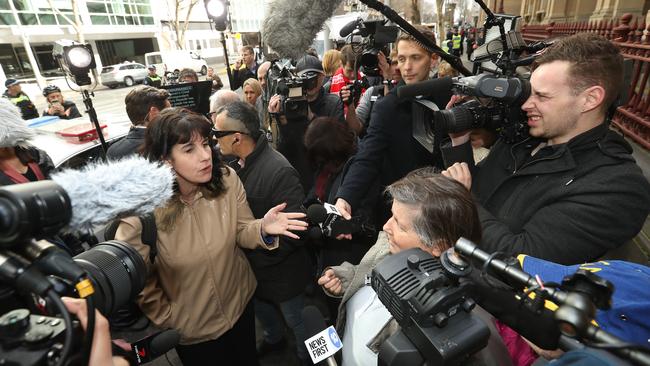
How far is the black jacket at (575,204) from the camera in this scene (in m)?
1.25

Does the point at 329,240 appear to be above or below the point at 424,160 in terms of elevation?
below

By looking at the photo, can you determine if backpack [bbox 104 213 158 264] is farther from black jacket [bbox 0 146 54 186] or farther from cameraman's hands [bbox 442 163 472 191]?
cameraman's hands [bbox 442 163 472 191]

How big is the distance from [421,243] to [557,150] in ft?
2.47

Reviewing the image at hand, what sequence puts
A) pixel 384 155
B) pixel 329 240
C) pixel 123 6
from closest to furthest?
pixel 329 240 < pixel 384 155 < pixel 123 6

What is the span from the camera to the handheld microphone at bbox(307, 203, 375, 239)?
5.74 ft

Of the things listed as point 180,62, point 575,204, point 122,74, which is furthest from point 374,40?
point 122,74

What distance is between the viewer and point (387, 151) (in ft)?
8.27

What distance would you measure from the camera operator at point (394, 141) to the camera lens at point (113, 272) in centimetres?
142

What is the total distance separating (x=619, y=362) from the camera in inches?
19.3

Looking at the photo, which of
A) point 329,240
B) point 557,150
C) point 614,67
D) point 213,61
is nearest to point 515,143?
point 557,150

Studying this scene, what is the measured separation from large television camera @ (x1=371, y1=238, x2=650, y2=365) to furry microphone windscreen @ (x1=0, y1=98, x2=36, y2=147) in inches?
97.9

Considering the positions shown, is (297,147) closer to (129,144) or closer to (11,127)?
(129,144)

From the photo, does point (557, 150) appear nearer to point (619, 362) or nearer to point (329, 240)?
point (619, 362)

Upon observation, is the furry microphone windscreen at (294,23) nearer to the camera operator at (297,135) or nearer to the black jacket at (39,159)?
the camera operator at (297,135)
